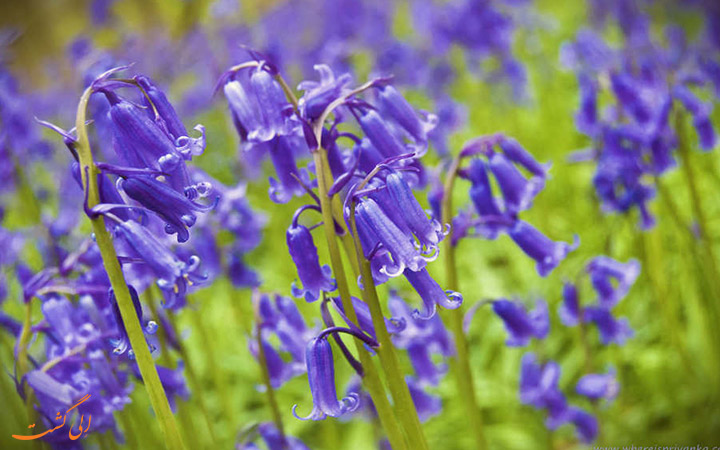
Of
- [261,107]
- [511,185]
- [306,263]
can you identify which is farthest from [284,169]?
[511,185]

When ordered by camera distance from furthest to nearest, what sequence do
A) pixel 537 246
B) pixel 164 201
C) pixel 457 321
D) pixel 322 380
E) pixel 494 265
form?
pixel 494 265
pixel 537 246
pixel 457 321
pixel 322 380
pixel 164 201

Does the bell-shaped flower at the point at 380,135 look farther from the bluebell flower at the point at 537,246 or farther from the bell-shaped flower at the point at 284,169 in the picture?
the bluebell flower at the point at 537,246

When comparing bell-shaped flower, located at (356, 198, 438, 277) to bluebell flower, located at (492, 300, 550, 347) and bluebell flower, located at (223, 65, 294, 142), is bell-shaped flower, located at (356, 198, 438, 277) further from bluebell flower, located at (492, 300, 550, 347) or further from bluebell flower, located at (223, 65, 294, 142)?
bluebell flower, located at (492, 300, 550, 347)

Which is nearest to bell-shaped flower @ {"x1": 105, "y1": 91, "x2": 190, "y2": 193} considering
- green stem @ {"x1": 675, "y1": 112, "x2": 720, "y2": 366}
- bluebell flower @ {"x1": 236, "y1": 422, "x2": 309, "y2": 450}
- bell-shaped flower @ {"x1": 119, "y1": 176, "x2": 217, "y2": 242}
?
bell-shaped flower @ {"x1": 119, "y1": 176, "x2": 217, "y2": 242}

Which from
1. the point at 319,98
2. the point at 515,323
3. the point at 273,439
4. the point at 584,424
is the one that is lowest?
the point at 584,424

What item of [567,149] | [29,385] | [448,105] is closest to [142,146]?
[29,385]

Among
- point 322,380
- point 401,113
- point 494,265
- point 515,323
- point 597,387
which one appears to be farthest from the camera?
point 494,265

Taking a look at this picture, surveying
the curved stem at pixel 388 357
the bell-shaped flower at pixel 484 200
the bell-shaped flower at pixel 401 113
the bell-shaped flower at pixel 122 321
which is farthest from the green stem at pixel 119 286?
the bell-shaped flower at pixel 484 200

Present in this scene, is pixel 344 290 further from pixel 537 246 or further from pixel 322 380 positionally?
pixel 537 246
